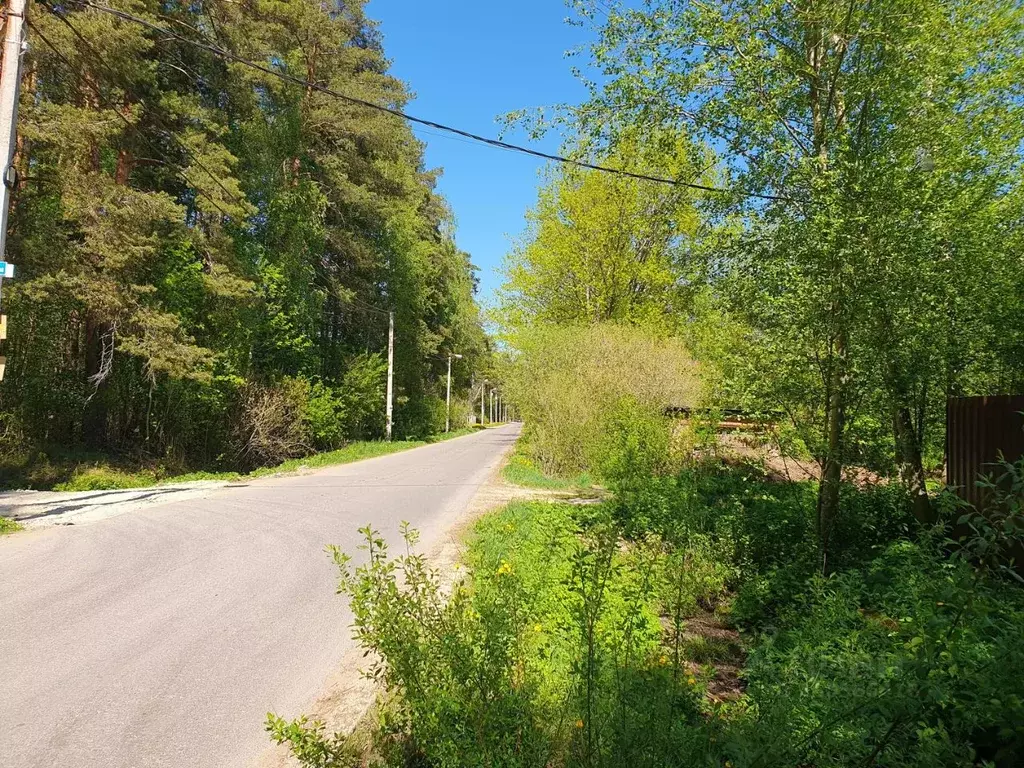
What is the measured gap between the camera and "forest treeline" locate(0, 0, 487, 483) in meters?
13.2

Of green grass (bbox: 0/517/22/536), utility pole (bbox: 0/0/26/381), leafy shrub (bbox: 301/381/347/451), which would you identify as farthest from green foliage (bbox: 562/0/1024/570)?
leafy shrub (bbox: 301/381/347/451)

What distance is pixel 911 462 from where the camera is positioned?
720 cm

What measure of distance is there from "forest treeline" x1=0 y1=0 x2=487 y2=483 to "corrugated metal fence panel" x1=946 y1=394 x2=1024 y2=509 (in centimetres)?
1261

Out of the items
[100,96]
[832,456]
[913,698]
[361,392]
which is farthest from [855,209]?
[361,392]

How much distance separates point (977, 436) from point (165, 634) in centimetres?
823

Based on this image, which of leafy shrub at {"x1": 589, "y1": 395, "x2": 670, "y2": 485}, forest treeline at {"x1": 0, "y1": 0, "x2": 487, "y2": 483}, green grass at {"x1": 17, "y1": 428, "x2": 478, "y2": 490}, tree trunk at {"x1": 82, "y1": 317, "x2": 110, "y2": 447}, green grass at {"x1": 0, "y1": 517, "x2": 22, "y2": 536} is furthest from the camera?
tree trunk at {"x1": 82, "y1": 317, "x2": 110, "y2": 447}

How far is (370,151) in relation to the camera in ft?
83.2

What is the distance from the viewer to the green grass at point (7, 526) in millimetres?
7915

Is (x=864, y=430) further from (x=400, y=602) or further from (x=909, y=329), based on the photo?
(x=400, y=602)

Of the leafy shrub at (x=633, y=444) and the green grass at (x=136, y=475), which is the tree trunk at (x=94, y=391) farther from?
the leafy shrub at (x=633, y=444)

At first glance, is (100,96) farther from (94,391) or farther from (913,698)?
(913,698)

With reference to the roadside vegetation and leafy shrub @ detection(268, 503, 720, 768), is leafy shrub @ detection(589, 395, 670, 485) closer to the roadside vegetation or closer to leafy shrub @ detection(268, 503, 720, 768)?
the roadside vegetation

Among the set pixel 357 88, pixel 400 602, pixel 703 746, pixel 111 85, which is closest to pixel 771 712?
pixel 703 746

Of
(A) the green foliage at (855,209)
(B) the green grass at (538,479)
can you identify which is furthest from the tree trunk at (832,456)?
(B) the green grass at (538,479)
